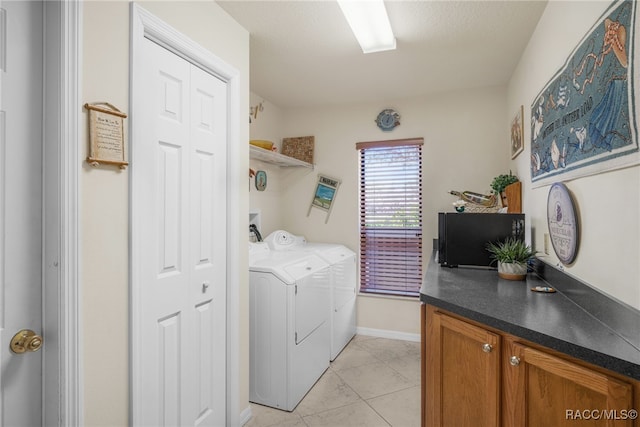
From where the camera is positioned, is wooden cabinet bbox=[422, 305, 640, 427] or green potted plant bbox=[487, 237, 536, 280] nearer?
wooden cabinet bbox=[422, 305, 640, 427]

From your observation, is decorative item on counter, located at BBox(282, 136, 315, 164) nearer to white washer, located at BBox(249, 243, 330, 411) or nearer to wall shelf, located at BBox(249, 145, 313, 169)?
wall shelf, located at BBox(249, 145, 313, 169)

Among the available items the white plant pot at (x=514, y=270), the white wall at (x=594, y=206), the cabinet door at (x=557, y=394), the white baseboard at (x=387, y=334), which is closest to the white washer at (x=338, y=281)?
the white baseboard at (x=387, y=334)

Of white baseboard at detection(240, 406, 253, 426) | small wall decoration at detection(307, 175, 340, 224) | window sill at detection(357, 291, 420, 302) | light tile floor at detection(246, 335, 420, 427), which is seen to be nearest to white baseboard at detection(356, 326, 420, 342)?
light tile floor at detection(246, 335, 420, 427)

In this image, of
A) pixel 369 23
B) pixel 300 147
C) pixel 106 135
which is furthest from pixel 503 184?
pixel 106 135

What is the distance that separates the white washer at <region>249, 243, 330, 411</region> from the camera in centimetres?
214

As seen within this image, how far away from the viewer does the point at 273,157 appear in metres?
3.00

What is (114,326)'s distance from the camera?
127cm

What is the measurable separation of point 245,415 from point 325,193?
2217mm

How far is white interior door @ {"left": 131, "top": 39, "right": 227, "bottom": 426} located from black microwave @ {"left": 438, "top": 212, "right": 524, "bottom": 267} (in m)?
1.38

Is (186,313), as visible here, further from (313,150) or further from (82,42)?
(313,150)

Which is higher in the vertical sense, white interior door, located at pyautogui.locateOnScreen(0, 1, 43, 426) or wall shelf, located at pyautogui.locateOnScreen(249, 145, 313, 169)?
wall shelf, located at pyautogui.locateOnScreen(249, 145, 313, 169)

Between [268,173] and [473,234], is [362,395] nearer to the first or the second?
[473,234]

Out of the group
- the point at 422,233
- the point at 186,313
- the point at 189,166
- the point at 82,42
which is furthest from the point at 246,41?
the point at 422,233

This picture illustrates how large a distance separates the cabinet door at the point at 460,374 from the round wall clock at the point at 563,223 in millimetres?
606
